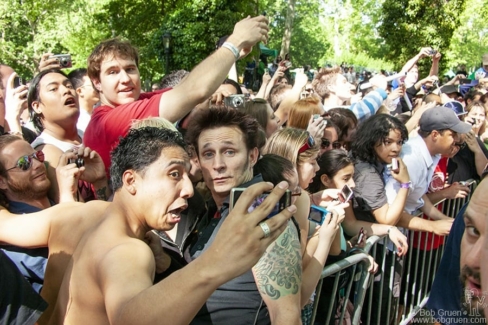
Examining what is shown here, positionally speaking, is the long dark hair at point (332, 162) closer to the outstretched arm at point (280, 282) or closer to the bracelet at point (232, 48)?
the bracelet at point (232, 48)

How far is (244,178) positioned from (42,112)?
177 centimetres

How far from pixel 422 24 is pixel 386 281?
51.4 feet

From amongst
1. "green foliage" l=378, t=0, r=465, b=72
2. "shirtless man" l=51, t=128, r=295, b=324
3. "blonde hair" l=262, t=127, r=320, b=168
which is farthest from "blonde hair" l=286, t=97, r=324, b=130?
"green foliage" l=378, t=0, r=465, b=72

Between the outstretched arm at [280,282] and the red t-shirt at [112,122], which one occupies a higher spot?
the red t-shirt at [112,122]

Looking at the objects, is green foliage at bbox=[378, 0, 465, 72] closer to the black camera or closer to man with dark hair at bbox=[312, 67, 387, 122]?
man with dark hair at bbox=[312, 67, 387, 122]

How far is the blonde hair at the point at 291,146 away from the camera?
3496 mm

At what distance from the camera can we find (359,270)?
361 centimetres

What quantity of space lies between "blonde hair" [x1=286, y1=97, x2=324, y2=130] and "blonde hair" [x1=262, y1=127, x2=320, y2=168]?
1267mm

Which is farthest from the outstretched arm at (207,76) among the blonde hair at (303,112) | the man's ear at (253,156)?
the blonde hair at (303,112)

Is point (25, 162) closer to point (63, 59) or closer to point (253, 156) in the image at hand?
point (253, 156)

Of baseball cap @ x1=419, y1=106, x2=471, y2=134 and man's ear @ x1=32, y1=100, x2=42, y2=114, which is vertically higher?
man's ear @ x1=32, y1=100, x2=42, y2=114

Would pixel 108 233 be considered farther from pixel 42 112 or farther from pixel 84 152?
pixel 42 112

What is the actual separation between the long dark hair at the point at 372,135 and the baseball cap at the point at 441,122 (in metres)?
0.61

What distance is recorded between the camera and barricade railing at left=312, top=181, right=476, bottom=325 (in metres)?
3.50
